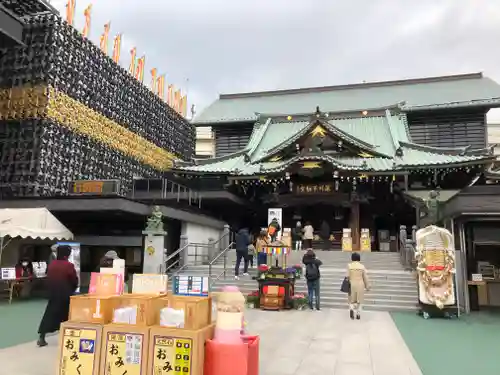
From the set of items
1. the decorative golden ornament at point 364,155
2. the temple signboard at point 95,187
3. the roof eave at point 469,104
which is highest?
the roof eave at point 469,104

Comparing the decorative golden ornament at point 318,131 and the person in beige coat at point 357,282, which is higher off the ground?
the decorative golden ornament at point 318,131

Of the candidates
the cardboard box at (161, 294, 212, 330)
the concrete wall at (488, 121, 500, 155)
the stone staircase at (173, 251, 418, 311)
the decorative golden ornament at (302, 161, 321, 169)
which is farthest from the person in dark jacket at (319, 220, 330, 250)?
the concrete wall at (488, 121, 500, 155)

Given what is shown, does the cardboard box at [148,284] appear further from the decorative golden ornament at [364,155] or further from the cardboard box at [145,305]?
the decorative golden ornament at [364,155]

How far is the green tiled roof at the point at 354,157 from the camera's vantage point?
19094 millimetres

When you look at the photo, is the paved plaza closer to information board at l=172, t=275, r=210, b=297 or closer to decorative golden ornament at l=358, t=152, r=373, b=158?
information board at l=172, t=275, r=210, b=297

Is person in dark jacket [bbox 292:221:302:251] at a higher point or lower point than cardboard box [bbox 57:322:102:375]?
higher

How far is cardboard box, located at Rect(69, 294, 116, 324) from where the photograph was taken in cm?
439

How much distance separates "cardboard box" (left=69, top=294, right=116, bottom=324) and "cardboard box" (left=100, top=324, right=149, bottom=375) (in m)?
0.18

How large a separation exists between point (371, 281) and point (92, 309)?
35.2 ft

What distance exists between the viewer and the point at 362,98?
29.6m

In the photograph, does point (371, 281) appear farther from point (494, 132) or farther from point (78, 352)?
point (494, 132)

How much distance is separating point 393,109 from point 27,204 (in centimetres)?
2090

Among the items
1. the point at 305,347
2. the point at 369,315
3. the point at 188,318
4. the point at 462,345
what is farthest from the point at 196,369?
the point at 369,315

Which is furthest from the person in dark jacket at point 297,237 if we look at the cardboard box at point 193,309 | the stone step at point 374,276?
the cardboard box at point 193,309
